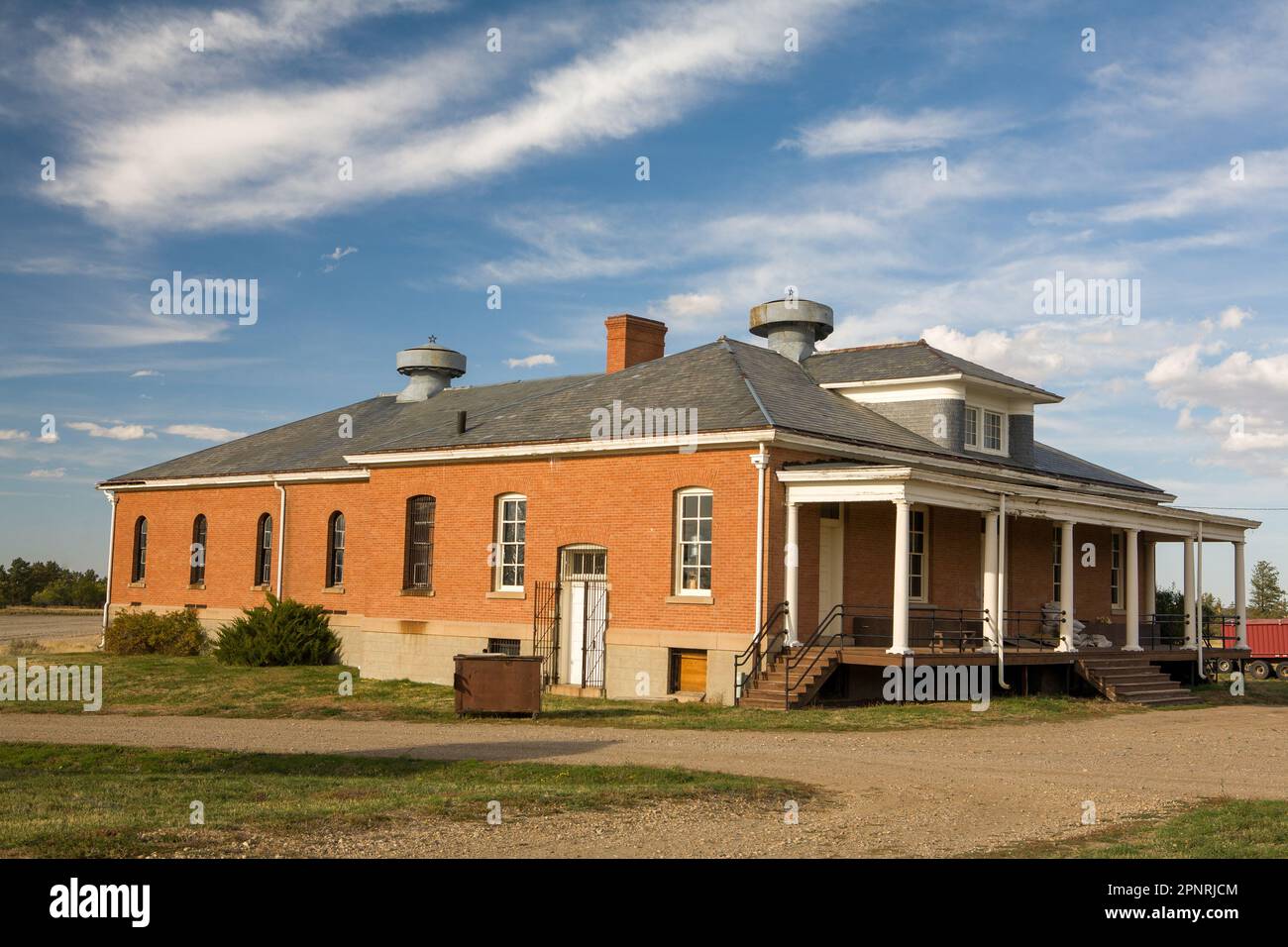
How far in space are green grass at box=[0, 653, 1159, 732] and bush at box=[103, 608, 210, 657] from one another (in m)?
7.47

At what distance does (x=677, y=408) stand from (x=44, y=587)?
206 ft

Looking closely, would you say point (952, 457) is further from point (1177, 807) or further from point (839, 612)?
point (1177, 807)

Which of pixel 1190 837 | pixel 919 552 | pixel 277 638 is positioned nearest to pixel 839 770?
pixel 1190 837

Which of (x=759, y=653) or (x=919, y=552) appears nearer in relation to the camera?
(x=759, y=653)

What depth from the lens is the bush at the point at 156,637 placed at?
3503 centimetres

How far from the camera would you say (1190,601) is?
29406 millimetres

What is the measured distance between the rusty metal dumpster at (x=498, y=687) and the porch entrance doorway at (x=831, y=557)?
640 cm

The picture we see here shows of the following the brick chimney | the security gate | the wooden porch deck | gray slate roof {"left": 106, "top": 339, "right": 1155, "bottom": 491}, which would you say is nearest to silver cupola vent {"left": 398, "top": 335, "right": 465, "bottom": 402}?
gray slate roof {"left": 106, "top": 339, "right": 1155, "bottom": 491}

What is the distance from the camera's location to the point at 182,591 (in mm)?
37250

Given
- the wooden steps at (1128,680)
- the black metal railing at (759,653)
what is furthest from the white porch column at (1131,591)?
the black metal railing at (759,653)

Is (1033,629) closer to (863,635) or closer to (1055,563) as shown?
(1055,563)

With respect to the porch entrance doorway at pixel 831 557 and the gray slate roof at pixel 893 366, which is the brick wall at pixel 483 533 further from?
the gray slate roof at pixel 893 366

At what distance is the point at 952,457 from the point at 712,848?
1766 centimetres
